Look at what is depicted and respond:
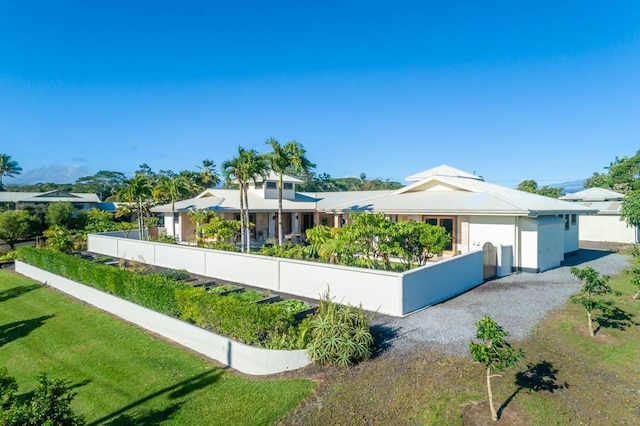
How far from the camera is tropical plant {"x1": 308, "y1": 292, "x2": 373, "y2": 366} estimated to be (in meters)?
8.12

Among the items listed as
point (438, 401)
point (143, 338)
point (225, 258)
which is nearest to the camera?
point (438, 401)

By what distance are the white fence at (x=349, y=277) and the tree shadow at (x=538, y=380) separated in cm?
384

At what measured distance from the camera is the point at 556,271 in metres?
17.3

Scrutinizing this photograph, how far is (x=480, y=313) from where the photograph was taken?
36.1 feet

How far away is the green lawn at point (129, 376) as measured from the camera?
7.02 m

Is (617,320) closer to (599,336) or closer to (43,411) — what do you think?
(599,336)

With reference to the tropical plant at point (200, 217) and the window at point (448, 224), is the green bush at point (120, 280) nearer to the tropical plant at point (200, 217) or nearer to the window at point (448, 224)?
the tropical plant at point (200, 217)

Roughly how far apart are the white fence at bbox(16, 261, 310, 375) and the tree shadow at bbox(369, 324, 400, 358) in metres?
1.64

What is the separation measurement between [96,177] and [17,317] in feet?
343

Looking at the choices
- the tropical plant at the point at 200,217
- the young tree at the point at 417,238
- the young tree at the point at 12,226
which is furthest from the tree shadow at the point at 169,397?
the young tree at the point at 12,226

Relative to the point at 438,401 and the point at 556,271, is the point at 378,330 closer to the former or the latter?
the point at 438,401

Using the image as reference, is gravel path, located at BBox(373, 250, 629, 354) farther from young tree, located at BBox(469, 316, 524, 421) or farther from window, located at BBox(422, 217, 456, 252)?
window, located at BBox(422, 217, 456, 252)

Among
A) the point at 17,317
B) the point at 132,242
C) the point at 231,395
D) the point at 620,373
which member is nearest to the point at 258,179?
the point at 132,242

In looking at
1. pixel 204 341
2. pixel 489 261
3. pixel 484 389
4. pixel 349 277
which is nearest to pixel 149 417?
pixel 204 341
